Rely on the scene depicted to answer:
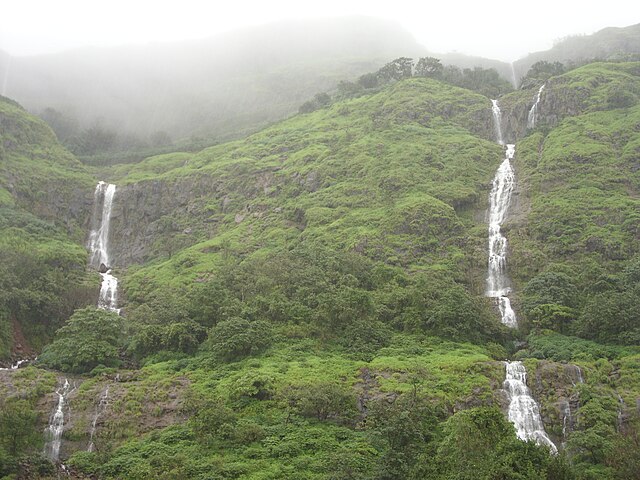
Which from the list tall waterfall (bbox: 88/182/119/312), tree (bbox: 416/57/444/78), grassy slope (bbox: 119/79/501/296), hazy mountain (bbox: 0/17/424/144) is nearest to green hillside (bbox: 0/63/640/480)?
grassy slope (bbox: 119/79/501/296)

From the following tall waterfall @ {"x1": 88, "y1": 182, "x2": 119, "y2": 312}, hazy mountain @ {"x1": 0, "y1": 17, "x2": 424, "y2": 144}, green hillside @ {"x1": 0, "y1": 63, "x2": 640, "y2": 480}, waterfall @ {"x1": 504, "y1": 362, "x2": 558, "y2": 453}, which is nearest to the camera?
green hillside @ {"x1": 0, "y1": 63, "x2": 640, "y2": 480}

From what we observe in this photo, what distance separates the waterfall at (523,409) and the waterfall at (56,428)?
2868cm

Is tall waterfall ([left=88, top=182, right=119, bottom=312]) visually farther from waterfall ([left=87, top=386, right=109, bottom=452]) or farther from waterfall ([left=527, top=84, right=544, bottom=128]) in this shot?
waterfall ([left=527, top=84, right=544, bottom=128])

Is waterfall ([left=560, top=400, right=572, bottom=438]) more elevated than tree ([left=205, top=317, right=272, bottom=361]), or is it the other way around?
tree ([left=205, top=317, right=272, bottom=361])

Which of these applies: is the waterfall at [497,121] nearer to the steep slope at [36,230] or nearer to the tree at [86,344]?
the steep slope at [36,230]

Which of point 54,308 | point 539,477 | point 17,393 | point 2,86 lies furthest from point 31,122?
point 539,477

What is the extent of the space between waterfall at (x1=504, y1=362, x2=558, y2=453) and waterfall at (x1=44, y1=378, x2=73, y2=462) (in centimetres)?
2868

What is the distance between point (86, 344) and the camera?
47250 mm

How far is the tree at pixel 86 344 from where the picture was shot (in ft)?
152

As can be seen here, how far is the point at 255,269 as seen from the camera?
2403 inches

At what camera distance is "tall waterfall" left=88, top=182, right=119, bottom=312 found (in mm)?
68812

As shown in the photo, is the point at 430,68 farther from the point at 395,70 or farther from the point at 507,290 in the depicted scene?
the point at 507,290

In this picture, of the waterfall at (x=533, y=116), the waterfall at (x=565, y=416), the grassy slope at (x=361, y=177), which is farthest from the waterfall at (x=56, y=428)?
the waterfall at (x=533, y=116)

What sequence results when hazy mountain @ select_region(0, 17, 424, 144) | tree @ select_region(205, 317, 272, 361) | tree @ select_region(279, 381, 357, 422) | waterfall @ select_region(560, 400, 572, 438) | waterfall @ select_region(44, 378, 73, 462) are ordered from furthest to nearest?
hazy mountain @ select_region(0, 17, 424, 144)
tree @ select_region(205, 317, 272, 361)
waterfall @ select_region(44, 378, 73, 462)
waterfall @ select_region(560, 400, 572, 438)
tree @ select_region(279, 381, 357, 422)
